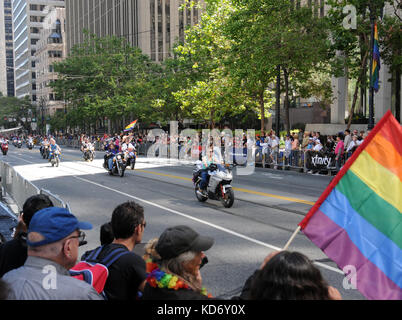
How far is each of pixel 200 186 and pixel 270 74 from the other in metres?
19.5

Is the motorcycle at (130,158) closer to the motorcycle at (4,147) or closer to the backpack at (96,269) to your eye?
the backpack at (96,269)

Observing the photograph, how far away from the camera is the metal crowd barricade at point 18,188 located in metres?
9.74

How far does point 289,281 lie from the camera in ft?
8.11

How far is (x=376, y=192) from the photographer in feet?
11.9

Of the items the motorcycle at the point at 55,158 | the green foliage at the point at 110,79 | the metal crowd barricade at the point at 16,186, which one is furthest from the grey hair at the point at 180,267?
the green foliage at the point at 110,79

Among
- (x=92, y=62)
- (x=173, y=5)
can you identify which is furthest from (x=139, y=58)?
(x=173, y=5)

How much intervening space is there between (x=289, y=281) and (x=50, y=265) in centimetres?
138

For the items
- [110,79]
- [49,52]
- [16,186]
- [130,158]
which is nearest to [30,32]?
[49,52]

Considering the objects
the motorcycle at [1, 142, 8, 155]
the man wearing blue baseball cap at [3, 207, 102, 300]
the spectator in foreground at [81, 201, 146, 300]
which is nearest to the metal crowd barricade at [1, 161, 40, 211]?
the spectator in foreground at [81, 201, 146, 300]

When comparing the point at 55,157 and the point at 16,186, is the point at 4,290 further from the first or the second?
the point at 55,157

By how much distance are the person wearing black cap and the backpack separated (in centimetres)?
48

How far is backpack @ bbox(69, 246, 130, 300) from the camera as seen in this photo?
344cm

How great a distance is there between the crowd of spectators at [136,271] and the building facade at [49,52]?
122 m
